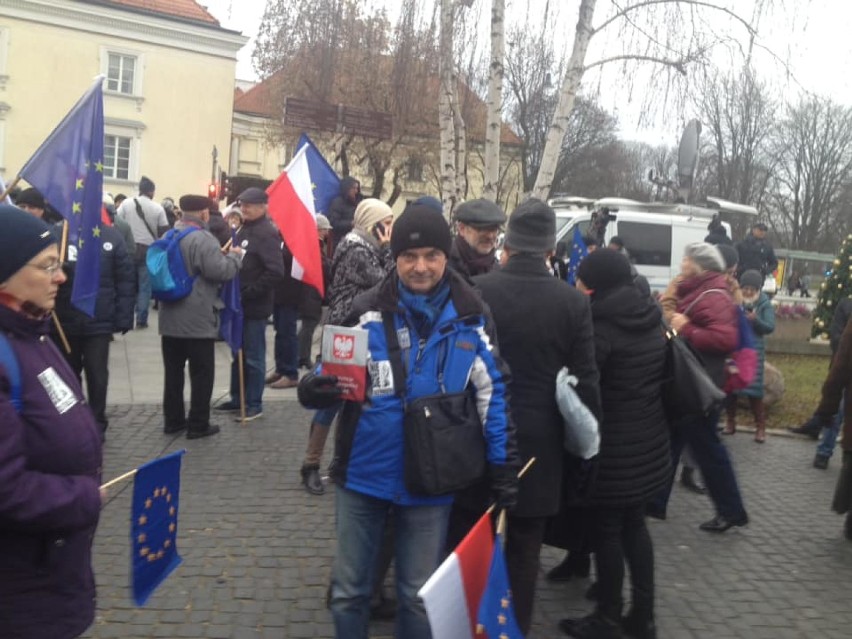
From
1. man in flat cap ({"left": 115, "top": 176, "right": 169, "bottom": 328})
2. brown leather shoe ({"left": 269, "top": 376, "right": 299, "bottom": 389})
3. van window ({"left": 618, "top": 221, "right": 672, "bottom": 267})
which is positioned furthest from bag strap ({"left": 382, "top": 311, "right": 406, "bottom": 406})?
van window ({"left": 618, "top": 221, "right": 672, "bottom": 267})

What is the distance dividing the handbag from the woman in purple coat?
Answer: 1.04 m

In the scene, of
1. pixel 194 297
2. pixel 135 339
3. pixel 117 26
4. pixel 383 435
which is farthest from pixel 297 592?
pixel 117 26

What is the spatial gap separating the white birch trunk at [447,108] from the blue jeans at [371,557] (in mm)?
9113

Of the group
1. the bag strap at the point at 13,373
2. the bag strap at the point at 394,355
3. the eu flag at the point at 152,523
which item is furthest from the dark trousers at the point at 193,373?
the bag strap at the point at 13,373

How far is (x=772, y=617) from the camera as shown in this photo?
4.51m

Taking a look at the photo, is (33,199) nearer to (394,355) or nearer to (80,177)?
(80,177)

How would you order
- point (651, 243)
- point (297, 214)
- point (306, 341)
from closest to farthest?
point (297, 214), point (306, 341), point (651, 243)

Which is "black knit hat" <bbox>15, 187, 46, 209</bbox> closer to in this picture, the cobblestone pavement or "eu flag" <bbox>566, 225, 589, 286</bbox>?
the cobblestone pavement

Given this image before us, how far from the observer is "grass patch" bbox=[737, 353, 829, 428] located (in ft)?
33.3

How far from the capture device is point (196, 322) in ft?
23.0

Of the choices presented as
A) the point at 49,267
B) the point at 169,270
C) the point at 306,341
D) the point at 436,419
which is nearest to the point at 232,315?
the point at 169,270

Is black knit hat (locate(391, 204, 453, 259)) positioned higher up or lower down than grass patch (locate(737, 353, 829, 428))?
higher up

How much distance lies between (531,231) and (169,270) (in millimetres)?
4028

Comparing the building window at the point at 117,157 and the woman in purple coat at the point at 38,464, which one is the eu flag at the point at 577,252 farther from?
the building window at the point at 117,157
